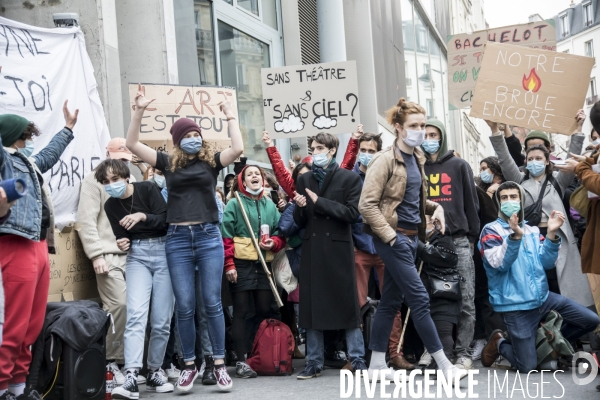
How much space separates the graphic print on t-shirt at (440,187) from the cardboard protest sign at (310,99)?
193 centimetres

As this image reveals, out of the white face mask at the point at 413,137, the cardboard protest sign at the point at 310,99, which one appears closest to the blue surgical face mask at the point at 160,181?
the cardboard protest sign at the point at 310,99

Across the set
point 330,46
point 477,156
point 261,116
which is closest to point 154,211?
point 261,116

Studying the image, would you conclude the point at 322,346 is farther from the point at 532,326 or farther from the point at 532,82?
the point at 532,82

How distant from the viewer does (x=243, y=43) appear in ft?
48.3

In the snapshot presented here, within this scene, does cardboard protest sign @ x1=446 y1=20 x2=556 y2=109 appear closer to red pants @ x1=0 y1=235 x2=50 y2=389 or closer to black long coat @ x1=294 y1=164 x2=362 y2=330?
black long coat @ x1=294 y1=164 x2=362 y2=330

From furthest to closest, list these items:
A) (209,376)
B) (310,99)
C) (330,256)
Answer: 1. (310,99)
2. (330,256)
3. (209,376)

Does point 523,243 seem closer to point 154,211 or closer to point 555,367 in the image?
point 555,367

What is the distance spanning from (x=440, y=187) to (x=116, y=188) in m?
2.86

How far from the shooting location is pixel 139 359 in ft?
22.6

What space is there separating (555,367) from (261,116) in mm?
8705

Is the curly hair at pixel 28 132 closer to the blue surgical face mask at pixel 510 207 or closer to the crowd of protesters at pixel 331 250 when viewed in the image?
the crowd of protesters at pixel 331 250

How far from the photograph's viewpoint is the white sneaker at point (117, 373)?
23.5ft

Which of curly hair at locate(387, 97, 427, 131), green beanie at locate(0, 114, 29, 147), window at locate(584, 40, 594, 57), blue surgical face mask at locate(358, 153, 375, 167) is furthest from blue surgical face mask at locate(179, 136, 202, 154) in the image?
window at locate(584, 40, 594, 57)

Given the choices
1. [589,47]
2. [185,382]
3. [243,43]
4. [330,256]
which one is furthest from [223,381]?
[589,47]
